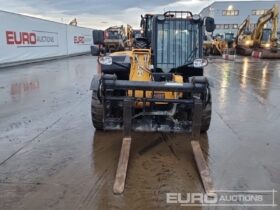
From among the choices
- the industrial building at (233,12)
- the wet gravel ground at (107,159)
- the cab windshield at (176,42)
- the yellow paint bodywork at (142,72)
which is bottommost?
the wet gravel ground at (107,159)

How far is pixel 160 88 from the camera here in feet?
17.9

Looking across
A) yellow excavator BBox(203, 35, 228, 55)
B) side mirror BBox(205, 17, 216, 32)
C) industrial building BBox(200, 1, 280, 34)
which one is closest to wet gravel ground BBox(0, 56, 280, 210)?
side mirror BBox(205, 17, 216, 32)

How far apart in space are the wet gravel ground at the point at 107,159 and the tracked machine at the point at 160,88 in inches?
8.7

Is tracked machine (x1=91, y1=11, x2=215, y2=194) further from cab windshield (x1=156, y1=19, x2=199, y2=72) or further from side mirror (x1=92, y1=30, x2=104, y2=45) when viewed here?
side mirror (x1=92, y1=30, x2=104, y2=45)

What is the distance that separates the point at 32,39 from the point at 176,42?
61.1 feet

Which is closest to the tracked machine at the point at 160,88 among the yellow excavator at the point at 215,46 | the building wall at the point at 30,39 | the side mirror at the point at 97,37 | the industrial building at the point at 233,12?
the side mirror at the point at 97,37

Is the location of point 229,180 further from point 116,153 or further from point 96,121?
point 96,121

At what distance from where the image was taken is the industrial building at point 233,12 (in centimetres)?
7194

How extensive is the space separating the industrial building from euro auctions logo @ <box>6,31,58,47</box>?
170 ft

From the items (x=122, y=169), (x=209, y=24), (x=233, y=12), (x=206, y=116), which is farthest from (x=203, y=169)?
(x=233, y=12)

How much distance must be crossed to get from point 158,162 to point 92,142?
1443 millimetres

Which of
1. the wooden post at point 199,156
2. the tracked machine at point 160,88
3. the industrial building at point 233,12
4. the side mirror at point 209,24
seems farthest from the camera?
the industrial building at point 233,12

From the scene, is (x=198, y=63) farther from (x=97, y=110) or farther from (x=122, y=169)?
(x=122, y=169)

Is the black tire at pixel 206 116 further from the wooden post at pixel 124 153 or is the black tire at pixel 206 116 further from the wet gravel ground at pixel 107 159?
the wooden post at pixel 124 153
